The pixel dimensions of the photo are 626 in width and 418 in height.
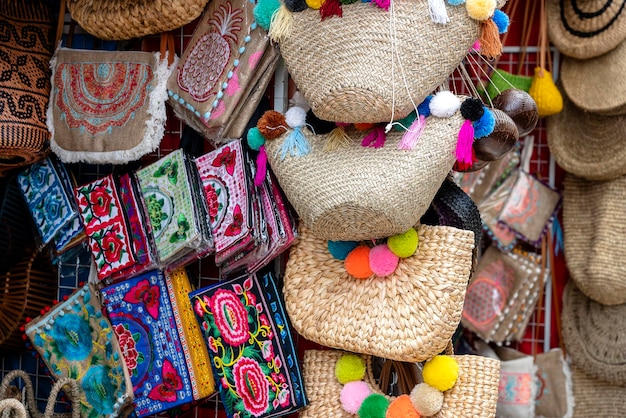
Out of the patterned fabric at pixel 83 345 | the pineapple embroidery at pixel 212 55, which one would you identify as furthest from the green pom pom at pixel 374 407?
the pineapple embroidery at pixel 212 55

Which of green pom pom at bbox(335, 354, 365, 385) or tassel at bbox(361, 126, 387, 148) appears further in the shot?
green pom pom at bbox(335, 354, 365, 385)

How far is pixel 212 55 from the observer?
163 cm

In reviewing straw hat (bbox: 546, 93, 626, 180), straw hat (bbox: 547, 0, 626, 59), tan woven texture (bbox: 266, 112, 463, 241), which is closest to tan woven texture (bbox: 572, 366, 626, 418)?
straw hat (bbox: 546, 93, 626, 180)

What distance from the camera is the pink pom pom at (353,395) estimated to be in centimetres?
156

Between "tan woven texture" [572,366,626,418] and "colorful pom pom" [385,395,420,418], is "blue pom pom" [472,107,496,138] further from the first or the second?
"tan woven texture" [572,366,626,418]

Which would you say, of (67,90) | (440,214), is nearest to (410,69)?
(440,214)

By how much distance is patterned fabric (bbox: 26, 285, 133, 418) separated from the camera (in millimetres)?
1801

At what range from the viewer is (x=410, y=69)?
135 cm

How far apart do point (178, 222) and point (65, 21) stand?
667 mm

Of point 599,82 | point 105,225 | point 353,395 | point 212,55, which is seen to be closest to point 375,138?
point 212,55

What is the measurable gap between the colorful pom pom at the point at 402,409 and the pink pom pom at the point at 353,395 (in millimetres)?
65

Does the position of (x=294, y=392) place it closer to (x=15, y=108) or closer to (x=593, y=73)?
(x=15, y=108)

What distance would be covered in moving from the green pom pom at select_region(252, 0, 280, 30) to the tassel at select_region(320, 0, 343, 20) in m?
0.13

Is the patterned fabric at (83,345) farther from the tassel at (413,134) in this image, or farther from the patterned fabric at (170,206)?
the tassel at (413,134)
